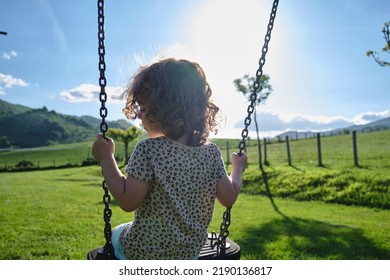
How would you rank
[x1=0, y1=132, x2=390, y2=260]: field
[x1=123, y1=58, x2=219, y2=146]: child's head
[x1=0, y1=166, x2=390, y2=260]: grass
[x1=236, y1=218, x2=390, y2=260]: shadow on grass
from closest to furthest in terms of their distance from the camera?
[x1=123, y1=58, x2=219, y2=146]: child's head
[x1=236, y1=218, x2=390, y2=260]: shadow on grass
[x1=0, y1=166, x2=390, y2=260]: grass
[x1=0, y1=132, x2=390, y2=260]: field

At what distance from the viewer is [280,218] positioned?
25.9 ft

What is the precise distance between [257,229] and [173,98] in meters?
5.32

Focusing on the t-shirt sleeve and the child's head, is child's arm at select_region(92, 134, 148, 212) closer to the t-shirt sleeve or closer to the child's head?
the t-shirt sleeve

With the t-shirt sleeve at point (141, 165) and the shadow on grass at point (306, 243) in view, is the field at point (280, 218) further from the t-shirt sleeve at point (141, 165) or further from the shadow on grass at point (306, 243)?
the t-shirt sleeve at point (141, 165)

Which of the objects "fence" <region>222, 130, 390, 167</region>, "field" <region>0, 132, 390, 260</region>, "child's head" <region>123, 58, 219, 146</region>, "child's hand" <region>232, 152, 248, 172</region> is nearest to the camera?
"child's head" <region>123, 58, 219, 146</region>

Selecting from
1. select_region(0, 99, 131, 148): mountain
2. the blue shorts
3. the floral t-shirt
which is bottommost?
the blue shorts

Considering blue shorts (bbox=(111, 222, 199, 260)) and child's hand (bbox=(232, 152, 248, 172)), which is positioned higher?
child's hand (bbox=(232, 152, 248, 172))

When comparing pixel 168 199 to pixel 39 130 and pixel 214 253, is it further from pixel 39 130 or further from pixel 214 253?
pixel 39 130

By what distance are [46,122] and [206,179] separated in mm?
174009

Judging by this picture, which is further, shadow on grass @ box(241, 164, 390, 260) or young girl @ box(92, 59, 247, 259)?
shadow on grass @ box(241, 164, 390, 260)

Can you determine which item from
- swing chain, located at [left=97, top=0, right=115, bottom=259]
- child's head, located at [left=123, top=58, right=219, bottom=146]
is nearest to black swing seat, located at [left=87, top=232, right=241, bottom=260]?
swing chain, located at [left=97, top=0, right=115, bottom=259]

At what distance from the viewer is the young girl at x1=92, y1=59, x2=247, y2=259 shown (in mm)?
1829
